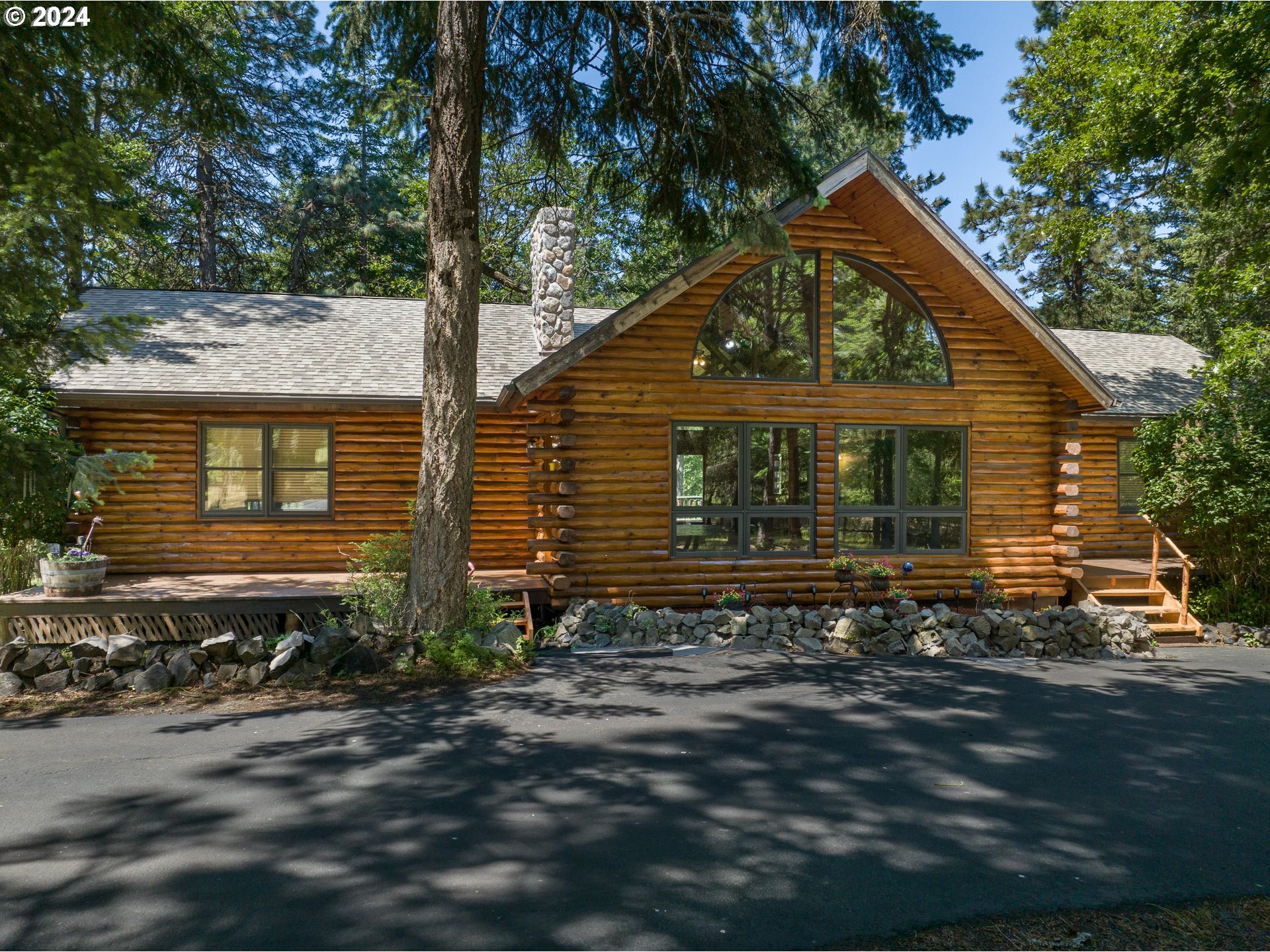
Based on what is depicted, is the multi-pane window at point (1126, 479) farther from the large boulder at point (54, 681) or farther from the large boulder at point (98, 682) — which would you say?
the large boulder at point (54, 681)

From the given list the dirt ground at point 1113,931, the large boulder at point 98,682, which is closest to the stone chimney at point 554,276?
the large boulder at point 98,682

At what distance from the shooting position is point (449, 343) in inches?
321

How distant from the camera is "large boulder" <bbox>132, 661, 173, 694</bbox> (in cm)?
725

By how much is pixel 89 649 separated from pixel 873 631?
28.1ft

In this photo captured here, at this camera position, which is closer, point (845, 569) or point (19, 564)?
point (19, 564)

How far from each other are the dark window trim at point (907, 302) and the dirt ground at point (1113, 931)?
27.1 ft

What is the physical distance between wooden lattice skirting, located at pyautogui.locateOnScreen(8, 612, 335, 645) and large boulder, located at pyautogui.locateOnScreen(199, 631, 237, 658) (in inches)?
55.4

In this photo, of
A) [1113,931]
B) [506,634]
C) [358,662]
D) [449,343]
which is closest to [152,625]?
[358,662]

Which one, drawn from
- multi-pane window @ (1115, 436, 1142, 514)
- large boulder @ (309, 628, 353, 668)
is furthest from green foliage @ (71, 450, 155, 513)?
multi-pane window @ (1115, 436, 1142, 514)

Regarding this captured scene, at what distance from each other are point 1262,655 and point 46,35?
1549cm

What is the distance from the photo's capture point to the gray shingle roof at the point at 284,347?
1081 centimetres

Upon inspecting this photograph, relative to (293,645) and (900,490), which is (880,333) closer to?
(900,490)

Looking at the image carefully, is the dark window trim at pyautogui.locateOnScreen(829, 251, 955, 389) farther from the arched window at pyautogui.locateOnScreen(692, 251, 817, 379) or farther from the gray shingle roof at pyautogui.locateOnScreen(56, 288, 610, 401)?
the gray shingle roof at pyautogui.locateOnScreen(56, 288, 610, 401)

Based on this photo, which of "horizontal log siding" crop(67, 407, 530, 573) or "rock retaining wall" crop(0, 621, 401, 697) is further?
"horizontal log siding" crop(67, 407, 530, 573)
